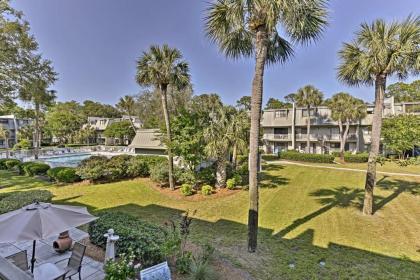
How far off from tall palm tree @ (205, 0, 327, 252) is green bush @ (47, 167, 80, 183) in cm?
1594

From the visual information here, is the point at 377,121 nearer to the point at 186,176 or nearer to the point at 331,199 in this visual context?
the point at 331,199

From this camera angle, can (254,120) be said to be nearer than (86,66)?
Yes

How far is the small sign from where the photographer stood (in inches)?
184

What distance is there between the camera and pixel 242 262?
7020 mm

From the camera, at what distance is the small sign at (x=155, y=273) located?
15.3 feet

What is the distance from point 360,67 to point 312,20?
17.1 feet

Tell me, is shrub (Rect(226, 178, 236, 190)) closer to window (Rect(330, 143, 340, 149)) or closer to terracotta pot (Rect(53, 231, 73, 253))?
terracotta pot (Rect(53, 231, 73, 253))

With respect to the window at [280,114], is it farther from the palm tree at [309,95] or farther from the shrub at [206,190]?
the shrub at [206,190]

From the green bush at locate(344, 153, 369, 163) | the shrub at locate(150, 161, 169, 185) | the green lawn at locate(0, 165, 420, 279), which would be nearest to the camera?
the green lawn at locate(0, 165, 420, 279)

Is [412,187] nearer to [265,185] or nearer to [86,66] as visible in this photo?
[265,185]

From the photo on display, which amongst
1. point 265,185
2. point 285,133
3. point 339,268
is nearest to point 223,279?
point 339,268

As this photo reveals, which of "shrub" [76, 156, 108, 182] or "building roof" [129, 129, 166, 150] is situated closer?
"shrub" [76, 156, 108, 182]

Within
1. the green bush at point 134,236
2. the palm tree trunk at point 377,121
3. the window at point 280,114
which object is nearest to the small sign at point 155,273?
the green bush at point 134,236

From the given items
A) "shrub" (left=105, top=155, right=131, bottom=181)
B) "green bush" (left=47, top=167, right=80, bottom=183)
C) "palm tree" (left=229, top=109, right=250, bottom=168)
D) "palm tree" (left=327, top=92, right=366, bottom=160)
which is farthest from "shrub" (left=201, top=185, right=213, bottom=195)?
"palm tree" (left=327, top=92, right=366, bottom=160)
